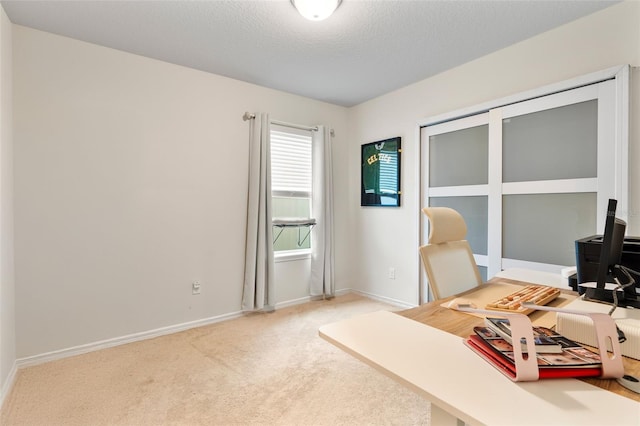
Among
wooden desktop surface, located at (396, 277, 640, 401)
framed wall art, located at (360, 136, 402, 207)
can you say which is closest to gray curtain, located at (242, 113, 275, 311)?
framed wall art, located at (360, 136, 402, 207)

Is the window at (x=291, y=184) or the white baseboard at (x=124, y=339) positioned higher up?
the window at (x=291, y=184)

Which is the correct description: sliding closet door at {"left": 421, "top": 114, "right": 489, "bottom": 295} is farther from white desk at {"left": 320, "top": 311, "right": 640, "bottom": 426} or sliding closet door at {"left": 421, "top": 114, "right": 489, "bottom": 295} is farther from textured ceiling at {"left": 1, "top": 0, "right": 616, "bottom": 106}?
white desk at {"left": 320, "top": 311, "right": 640, "bottom": 426}

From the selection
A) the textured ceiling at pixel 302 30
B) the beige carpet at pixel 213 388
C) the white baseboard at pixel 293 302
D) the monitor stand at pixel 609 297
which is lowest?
the beige carpet at pixel 213 388

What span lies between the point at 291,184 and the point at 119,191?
70.1 inches

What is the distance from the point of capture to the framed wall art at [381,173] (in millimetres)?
3752

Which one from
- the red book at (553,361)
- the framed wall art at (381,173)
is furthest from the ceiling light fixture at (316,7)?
the red book at (553,361)

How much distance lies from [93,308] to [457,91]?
3826mm

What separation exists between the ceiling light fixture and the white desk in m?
1.98

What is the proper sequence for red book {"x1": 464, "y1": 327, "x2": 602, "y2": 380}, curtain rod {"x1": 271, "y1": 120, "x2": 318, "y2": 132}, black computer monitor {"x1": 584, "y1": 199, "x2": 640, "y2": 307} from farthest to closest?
curtain rod {"x1": 271, "y1": 120, "x2": 318, "y2": 132}, black computer monitor {"x1": 584, "y1": 199, "x2": 640, "y2": 307}, red book {"x1": 464, "y1": 327, "x2": 602, "y2": 380}

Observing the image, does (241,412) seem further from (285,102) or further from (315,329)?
(285,102)

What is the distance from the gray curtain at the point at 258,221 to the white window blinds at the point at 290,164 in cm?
23

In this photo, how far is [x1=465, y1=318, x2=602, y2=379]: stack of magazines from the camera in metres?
0.83

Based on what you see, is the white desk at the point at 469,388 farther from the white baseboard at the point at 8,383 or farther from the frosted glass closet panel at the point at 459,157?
the frosted glass closet panel at the point at 459,157

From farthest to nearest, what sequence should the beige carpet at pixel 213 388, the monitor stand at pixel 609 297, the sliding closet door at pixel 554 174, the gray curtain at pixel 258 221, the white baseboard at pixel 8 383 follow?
the gray curtain at pixel 258 221 → the sliding closet door at pixel 554 174 → the white baseboard at pixel 8 383 → the beige carpet at pixel 213 388 → the monitor stand at pixel 609 297
